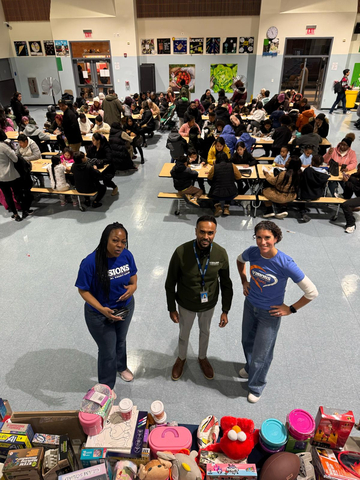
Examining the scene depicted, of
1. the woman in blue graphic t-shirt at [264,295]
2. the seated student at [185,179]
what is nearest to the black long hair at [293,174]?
the seated student at [185,179]

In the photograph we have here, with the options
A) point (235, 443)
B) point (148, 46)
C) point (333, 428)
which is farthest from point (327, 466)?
point (148, 46)

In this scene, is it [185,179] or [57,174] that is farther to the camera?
[57,174]

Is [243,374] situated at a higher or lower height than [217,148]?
lower

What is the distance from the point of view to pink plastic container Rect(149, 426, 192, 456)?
2.05m

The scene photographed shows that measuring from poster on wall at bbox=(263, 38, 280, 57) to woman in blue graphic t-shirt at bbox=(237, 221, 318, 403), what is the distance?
1386 cm

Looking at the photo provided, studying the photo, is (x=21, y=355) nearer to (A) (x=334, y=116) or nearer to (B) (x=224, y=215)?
(B) (x=224, y=215)

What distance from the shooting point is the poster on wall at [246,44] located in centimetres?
1430

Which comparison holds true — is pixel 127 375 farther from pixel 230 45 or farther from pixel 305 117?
pixel 230 45

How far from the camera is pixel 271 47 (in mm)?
13992

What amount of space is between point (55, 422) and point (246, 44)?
1562 centimetres

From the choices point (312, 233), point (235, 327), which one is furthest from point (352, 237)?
point (235, 327)

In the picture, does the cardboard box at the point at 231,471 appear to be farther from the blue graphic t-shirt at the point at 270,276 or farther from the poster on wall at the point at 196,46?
the poster on wall at the point at 196,46

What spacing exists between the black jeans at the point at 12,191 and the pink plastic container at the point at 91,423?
496 centimetres

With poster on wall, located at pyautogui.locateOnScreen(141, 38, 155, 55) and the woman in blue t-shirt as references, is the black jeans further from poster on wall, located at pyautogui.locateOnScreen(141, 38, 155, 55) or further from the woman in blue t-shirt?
poster on wall, located at pyautogui.locateOnScreen(141, 38, 155, 55)
